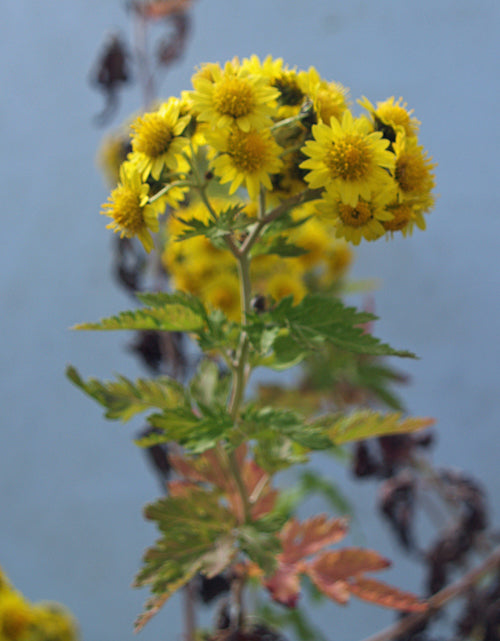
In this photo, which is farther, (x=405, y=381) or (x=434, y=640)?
(x=405, y=381)

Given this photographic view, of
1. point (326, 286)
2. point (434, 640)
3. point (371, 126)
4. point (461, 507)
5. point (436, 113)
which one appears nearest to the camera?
point (371, 126)

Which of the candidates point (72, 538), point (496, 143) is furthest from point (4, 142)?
point (496, 143)

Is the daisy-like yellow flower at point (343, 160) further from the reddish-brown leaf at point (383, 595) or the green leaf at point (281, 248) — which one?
the reddish-brown leaf at point (383, 595)

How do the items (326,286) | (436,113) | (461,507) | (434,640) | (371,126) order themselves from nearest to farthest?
1. (371,126)
2. (434,640)
3. (461,507)
4. (326,286)
5. (436,113)

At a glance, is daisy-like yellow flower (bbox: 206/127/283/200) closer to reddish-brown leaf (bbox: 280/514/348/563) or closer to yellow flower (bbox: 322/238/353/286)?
reddish-brown leaf (bbox: 280/514/348/563)

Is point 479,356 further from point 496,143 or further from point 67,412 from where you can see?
point 67,412

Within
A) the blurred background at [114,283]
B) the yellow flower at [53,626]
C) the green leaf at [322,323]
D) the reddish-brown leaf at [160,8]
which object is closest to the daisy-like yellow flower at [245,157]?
the green leaf at [322,323]

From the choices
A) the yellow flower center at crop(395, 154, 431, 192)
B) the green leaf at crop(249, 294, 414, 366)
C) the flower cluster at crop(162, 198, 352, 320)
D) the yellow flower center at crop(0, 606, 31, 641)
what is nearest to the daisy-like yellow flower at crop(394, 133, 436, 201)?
the yellow flower center at crop(395, 154, 431, 192)
